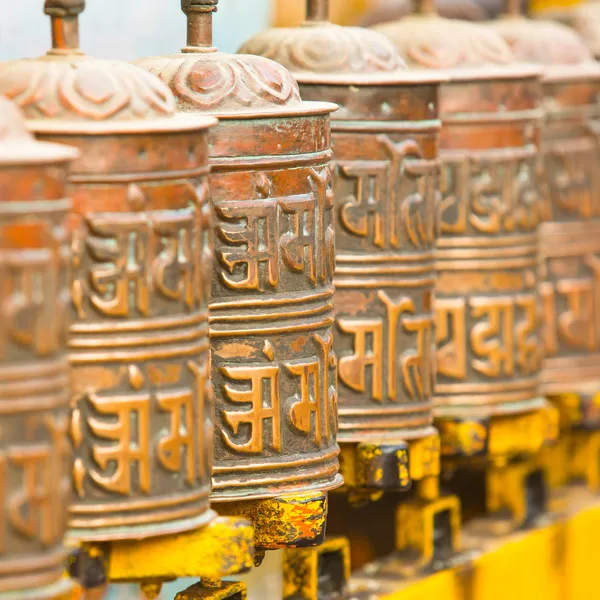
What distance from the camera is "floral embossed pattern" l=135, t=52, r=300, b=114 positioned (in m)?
1.91

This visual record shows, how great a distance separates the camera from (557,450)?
320 centimetres

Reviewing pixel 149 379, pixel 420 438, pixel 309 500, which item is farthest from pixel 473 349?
pixel 149 379

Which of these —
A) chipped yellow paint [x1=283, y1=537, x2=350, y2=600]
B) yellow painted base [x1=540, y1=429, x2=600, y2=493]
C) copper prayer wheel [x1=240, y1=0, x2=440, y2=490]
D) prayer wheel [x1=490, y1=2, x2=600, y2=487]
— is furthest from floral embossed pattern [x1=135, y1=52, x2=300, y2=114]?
yellow painted base [x1=540, y1=429, x2=600, y2=493]

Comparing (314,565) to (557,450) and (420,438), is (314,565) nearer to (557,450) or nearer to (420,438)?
(420,438)

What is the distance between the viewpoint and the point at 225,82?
1.92 m

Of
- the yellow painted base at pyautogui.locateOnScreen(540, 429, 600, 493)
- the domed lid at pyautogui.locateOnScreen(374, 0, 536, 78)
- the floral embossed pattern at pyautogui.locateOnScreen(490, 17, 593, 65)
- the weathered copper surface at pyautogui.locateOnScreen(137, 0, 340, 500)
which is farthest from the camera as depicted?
the yellow painted base at pyautogui.locateOnScreen(540, 429, 600, 493)

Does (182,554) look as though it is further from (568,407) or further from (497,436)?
(568,407)

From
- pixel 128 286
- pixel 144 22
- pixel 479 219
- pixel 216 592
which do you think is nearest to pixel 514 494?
pixel 479 219

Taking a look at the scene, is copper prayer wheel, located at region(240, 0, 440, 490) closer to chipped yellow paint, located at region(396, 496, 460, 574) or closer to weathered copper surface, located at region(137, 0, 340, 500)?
weathered copper surface, located at region(137, 0, 340, 500)

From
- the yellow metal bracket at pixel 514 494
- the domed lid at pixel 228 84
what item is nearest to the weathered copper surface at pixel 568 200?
the yellow metal bracket at pixel 514 494

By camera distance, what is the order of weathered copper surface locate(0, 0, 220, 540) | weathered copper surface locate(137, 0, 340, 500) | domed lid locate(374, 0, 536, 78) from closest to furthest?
weathered copper surface locate(0, 0, 220, 540) < weathered copper surface locate(137, 0, 340, 500) < domed lid locate(374, 0, 536, 78)

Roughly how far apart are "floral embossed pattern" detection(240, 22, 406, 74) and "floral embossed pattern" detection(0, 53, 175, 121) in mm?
503

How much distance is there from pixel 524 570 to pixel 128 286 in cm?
134

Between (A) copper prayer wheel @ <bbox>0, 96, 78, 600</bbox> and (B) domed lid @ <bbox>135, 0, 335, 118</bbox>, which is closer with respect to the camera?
(A) copper prayer wheel @ <bbox>0, 96, 78, 600</bbox>
